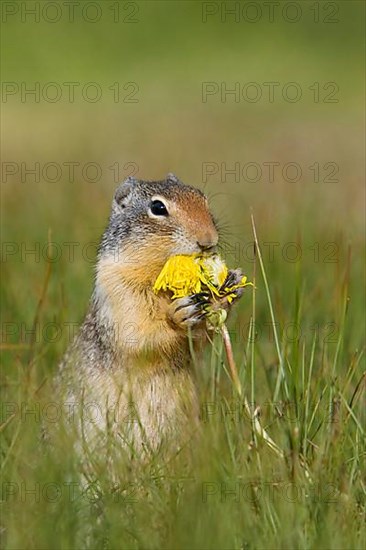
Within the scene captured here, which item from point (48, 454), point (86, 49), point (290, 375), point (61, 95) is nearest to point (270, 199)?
point (290, 375)

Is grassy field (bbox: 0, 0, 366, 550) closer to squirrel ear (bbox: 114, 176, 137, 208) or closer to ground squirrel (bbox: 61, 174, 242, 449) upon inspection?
ground squirrel (bbox: 61, 174, 242, 449)

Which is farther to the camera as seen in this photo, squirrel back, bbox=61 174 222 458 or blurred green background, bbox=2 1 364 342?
blurred green background, bbox=2 1 364 342

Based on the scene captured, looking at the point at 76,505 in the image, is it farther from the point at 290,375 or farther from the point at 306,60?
the point at 306,60

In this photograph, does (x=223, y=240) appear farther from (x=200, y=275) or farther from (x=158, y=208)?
(x=200, y=275)
